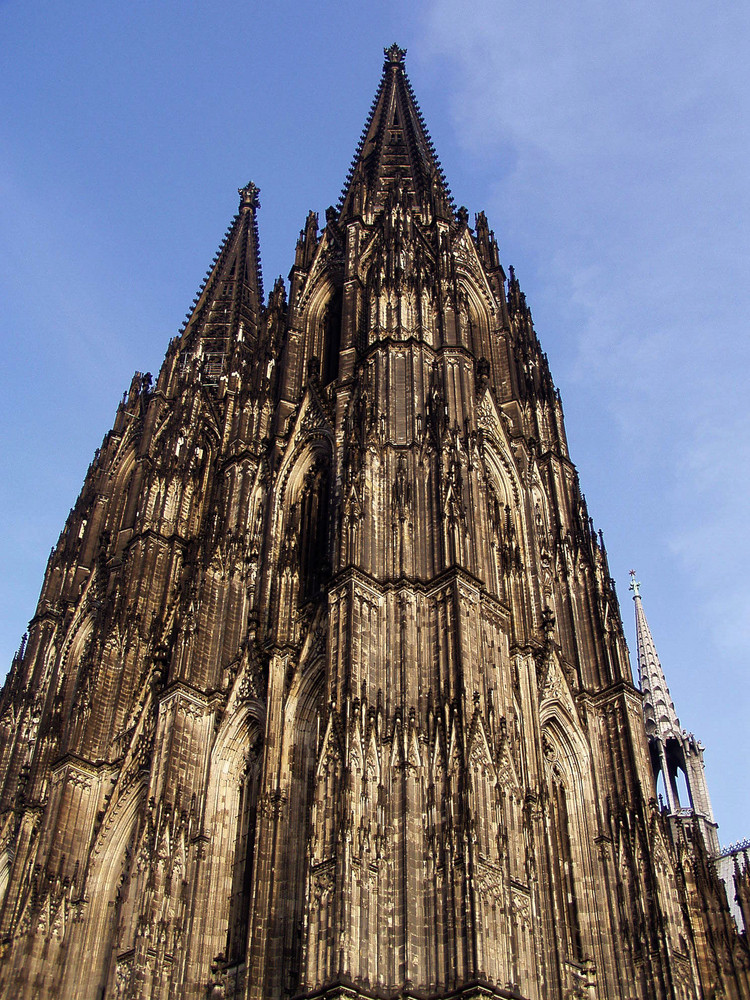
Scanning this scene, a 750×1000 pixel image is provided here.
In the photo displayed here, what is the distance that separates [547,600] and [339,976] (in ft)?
42.8

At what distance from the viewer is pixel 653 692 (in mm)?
45656

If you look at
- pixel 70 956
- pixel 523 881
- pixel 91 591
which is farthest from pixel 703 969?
pixel 91 591

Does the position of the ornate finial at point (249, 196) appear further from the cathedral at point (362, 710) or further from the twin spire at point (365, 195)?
the cathedral at point (362, 710)

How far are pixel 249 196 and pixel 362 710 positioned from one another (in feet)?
139

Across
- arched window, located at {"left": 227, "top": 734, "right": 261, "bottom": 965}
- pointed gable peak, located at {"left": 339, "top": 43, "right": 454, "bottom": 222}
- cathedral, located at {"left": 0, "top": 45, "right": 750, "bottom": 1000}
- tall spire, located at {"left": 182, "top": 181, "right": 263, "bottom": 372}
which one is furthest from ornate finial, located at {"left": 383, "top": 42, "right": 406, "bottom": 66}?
arched window, located at {"left": 227, "top": 734, "right": 261, "bottom": 965}

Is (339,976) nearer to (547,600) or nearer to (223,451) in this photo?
(547,600)

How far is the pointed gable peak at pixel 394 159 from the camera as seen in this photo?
3731cm

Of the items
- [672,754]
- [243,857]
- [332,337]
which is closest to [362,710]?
[243,857]

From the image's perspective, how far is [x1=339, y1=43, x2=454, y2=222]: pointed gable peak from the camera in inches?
1469

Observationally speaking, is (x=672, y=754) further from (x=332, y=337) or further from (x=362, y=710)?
(x=362, y=710)

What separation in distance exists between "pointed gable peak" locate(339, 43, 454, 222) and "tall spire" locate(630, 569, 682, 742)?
841 inches

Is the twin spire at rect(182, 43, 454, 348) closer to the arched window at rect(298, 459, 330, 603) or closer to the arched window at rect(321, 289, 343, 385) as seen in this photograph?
the arched window at rect(321, 289, 343, 385)

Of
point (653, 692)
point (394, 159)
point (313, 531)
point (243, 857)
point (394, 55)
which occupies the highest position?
point (394, 55)

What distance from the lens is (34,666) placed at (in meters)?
36.2
